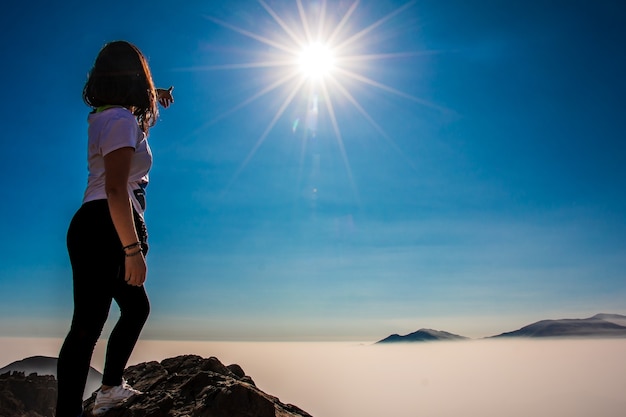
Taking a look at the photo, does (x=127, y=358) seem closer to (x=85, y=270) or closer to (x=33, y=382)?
(x=85, y=270)

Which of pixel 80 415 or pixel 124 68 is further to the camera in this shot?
pixel 124 68

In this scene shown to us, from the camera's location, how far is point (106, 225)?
2.89 m

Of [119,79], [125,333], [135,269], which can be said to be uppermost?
[119,79]

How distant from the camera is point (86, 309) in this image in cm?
285

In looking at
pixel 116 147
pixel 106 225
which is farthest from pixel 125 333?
pixel 116 147

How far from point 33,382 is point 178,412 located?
15438mm

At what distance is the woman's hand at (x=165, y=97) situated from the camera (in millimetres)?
3949

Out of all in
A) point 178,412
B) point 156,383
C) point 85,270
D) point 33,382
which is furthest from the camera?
point 33,382

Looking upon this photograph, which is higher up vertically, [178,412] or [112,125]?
[112,125]

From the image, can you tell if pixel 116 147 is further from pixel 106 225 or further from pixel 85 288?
pixel 85 288

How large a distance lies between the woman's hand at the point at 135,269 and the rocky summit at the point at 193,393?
4.00ft

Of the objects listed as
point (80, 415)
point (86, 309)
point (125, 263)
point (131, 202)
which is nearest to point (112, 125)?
point (131, 202)

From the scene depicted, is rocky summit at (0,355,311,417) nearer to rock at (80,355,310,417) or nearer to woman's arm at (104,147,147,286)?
rock at (80,355,310,417)

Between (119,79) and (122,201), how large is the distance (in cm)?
96
